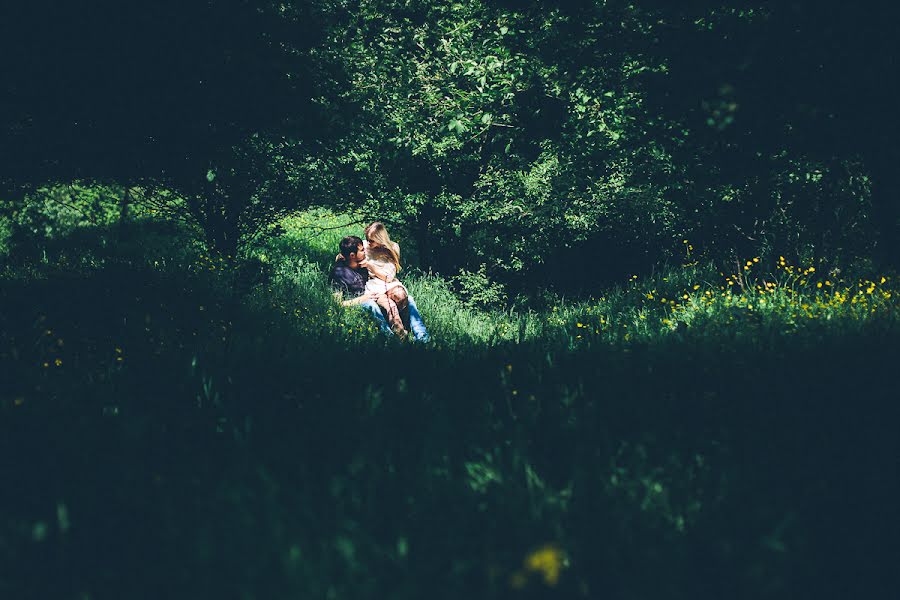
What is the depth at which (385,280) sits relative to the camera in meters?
7.37

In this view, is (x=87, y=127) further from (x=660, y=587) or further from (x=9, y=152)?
(x=660, y=587)

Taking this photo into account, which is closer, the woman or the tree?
the tree

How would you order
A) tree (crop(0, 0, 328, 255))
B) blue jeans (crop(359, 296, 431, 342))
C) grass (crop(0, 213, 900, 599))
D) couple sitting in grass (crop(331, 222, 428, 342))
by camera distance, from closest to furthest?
grass (crop(0, 213, 900, 599)) → tree (crop(0, 0, 328, 255)) → blue jeans (crop(359, 296, 431, 342)) → couple sitting in grass (crop(331, 222, 428, 342))

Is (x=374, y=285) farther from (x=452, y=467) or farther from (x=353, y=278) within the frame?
(x=452, y=467)

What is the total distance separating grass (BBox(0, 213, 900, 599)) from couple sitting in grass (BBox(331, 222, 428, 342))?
3.17 m

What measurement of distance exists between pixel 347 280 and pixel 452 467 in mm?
5448

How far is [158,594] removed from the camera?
1.46 meters

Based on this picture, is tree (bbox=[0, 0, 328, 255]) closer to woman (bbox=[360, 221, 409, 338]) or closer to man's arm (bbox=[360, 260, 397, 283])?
woman (bbox=[360, 221, 409, 338])

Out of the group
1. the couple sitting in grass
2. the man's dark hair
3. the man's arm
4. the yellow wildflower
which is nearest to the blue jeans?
the couple sitting in grass

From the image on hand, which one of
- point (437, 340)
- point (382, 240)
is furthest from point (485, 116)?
point (437, 340)

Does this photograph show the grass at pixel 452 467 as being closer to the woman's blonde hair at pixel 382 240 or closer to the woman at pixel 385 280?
the woman at pixel 385 280

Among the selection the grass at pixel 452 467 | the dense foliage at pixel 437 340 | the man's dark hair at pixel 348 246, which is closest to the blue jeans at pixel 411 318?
the dense foliage at pixel 437 340

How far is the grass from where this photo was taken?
1491mm

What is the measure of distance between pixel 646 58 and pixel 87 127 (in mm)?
5290
